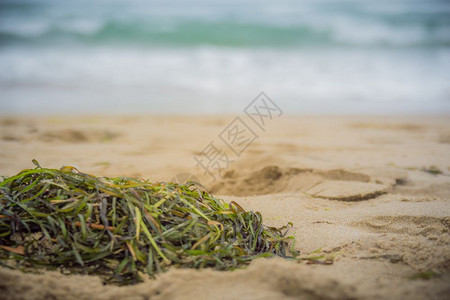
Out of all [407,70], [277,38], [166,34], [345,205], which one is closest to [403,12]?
[277,38]

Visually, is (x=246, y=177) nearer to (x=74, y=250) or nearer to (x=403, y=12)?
(x=74, y=250)

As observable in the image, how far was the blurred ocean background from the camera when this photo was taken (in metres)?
7.11

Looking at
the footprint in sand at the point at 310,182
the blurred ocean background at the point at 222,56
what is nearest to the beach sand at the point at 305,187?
the footprint in sand at the point at 310,182

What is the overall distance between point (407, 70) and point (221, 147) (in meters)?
6.88

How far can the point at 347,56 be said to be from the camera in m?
10.9

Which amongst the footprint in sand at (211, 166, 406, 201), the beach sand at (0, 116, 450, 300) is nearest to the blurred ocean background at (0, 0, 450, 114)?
the beach sand at (0, 116, 450, 300)

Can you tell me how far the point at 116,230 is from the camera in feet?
5.16

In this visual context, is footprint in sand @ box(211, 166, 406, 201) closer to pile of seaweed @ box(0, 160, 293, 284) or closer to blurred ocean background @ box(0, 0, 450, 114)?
pile of seaweed @ box(0, 160, 293, 284)

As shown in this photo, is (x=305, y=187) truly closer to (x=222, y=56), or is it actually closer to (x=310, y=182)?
(x=310, y=182)

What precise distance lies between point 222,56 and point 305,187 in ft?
28.7

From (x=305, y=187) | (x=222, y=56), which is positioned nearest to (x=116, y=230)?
(x=305, y=187)

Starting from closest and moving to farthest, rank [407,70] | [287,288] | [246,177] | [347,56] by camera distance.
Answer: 1. [287,288]
2. [246,177]
3. [407,70]
4. [347,56]

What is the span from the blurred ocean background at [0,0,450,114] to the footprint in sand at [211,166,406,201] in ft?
11.0

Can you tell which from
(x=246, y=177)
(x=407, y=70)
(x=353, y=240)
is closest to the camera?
(x=353, y=240)
